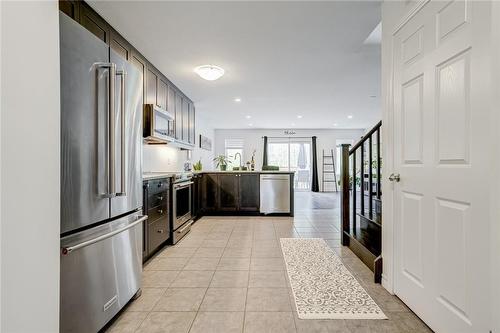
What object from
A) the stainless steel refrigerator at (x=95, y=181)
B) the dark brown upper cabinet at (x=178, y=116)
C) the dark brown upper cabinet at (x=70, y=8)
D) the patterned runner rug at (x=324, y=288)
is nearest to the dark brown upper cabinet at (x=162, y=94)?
the dark brown upper cabinet at (x=178, y=116)

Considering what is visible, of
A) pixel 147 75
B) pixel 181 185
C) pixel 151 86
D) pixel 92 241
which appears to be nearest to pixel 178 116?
pixel 151 86

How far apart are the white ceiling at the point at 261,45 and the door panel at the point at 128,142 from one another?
92 cm

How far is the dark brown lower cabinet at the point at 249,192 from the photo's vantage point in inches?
205

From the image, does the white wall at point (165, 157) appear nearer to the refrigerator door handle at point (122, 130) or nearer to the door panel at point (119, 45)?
the door panel at point (119, 45)

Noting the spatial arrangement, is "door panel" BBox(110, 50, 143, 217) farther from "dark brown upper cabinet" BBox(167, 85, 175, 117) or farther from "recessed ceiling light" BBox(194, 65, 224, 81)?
"dark brown upper cabinet" BBox(167, 85, 175, 117)

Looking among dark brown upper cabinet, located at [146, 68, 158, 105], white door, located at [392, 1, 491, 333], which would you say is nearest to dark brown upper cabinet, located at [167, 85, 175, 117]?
dark brown upper cabinet, located at [146, 68, 158, 105]

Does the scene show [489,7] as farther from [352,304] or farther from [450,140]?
[352,304]

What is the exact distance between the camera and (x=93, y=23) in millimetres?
2344

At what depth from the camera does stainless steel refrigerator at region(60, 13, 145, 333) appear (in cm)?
128

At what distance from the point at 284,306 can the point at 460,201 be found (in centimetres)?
129

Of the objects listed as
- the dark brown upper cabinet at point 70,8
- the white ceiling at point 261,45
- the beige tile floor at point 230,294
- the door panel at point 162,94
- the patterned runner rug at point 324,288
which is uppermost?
the white ceiling at point 261,45

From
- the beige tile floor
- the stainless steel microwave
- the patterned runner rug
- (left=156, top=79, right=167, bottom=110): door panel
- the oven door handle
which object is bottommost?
the beige tile floor

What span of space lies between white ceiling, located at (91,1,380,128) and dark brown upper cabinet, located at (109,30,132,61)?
3.2 inches

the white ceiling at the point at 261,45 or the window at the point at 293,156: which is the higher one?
the white ceiling at the point at 261,45
